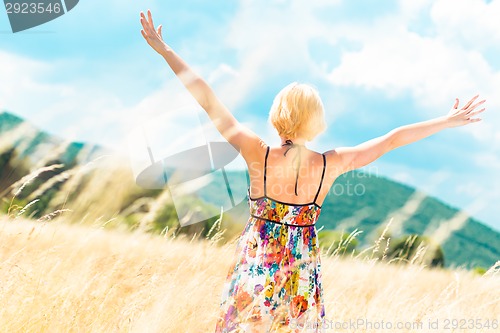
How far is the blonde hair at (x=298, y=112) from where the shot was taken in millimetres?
2684

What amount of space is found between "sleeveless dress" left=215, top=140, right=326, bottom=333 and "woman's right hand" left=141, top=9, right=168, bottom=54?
84 cm

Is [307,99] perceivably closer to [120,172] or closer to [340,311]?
[340,311]

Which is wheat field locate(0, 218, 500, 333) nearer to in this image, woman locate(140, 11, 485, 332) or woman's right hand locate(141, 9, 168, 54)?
woman locate(140, 11, 485, 332)

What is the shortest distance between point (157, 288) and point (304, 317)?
3.44ft

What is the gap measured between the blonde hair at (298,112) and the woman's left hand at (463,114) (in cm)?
92

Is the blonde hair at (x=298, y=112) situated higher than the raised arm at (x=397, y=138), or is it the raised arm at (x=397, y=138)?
the blonde hair at (x=298, y=112)

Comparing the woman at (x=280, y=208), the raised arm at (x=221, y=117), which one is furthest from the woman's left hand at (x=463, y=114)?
the raised arm at (x=221, y=117)

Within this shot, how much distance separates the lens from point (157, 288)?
11.0 feet

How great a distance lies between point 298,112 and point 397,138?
629mm

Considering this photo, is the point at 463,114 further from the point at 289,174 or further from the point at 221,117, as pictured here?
the point at 221,117

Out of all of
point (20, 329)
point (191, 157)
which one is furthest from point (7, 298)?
point (191, 157)

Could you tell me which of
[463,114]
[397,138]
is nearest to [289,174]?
[397,138]

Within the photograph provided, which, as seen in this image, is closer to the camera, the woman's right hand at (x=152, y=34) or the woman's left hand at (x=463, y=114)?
the woman's right hand at (x=152, y=34)

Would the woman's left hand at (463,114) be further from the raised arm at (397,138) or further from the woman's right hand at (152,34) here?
Result: the woman's right hand at (152,34)
